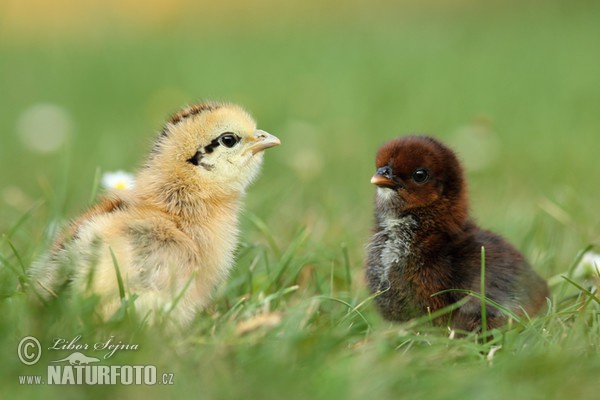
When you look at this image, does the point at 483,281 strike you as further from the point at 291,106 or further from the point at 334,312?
the point at 291,106

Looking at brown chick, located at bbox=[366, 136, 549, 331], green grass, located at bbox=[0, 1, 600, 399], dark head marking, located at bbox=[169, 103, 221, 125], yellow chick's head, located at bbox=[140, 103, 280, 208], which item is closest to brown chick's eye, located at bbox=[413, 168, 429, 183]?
brown chick, located at bbox=[366, 136, 549, 331]

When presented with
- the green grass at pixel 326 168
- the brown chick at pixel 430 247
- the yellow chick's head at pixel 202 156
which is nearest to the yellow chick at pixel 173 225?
the yellow chick's head at pixel 202 156

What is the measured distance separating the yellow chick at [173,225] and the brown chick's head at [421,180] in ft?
1.64

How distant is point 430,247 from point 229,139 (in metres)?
0.93

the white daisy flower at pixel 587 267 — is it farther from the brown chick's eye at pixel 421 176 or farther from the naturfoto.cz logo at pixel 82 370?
the naturfoto.cz logo at pixel 82 370

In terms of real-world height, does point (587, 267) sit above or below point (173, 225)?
below

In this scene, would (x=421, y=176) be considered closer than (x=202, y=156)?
No

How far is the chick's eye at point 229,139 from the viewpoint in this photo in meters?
3.84

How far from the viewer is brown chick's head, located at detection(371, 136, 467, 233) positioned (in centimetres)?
395

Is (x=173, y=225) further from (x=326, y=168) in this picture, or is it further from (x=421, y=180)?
(x=326, y=168)

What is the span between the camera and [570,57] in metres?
11.2

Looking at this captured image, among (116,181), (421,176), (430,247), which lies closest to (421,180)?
(421,176)

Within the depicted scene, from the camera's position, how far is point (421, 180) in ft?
13.0

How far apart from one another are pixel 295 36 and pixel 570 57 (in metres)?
3.96
